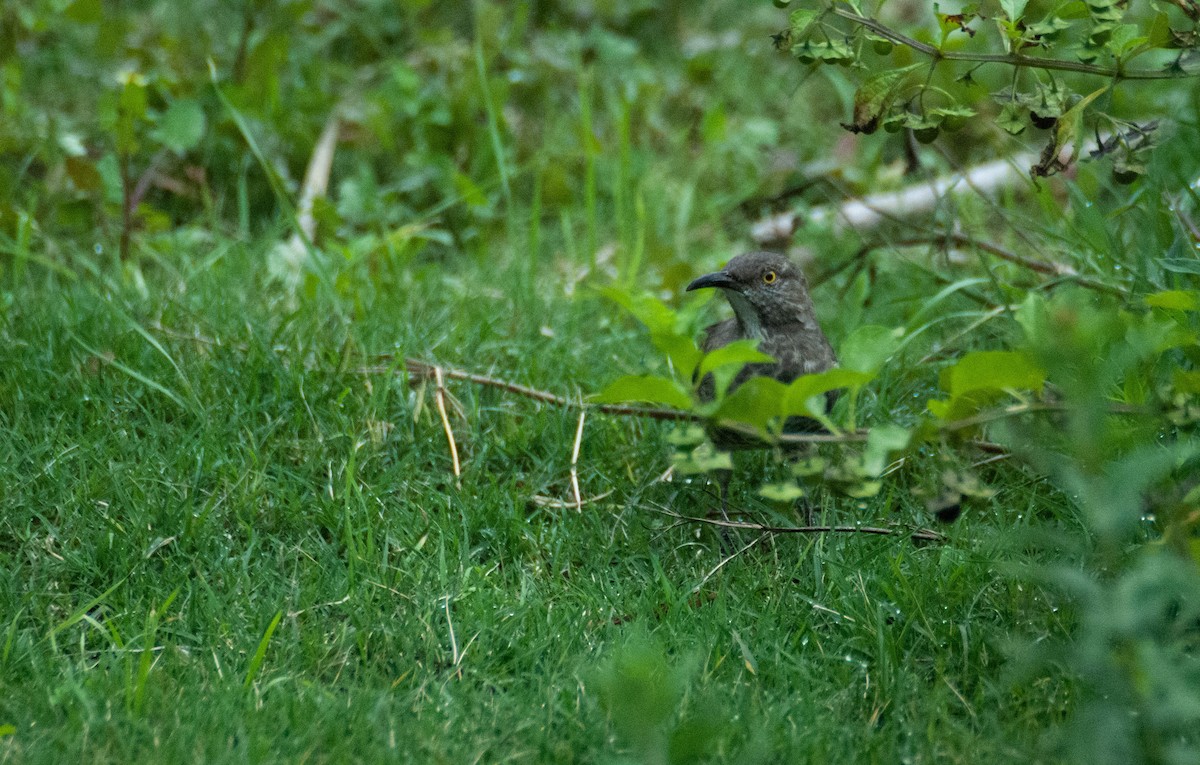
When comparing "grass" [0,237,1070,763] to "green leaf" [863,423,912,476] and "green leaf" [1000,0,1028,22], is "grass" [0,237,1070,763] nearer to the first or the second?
"green leaf" [863,423,912,476]

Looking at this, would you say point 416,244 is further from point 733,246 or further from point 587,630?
point 587,630

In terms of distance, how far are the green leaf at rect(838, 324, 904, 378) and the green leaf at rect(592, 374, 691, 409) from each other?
1.12 feet

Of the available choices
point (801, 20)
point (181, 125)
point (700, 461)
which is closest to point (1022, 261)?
point (801, 20)

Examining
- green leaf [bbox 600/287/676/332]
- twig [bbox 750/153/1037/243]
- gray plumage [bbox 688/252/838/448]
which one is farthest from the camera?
twig [bbox 750/153/1037/243]

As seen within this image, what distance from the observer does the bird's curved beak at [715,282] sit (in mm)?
4117

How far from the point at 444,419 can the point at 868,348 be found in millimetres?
1809

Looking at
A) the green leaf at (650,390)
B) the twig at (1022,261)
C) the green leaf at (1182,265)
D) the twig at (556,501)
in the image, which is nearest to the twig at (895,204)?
the twig at (1022,261)

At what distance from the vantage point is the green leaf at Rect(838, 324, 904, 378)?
2.48 metres

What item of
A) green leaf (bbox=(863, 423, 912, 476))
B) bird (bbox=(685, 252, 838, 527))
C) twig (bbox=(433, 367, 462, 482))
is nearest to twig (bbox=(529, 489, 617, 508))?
twig (bbox=(433, 367, 462, 482))

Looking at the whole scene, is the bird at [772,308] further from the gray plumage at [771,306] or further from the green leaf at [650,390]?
the green leaf at [650,390]

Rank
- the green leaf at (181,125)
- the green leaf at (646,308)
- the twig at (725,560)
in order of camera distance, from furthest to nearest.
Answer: the green leaf at (181,125) < the twig at (725,560) < the green leaf at (646,308)

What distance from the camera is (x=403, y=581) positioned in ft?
10.7

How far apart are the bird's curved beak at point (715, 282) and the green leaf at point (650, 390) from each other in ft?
5.29

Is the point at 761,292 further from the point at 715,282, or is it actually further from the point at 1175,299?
the point at 1175,299
